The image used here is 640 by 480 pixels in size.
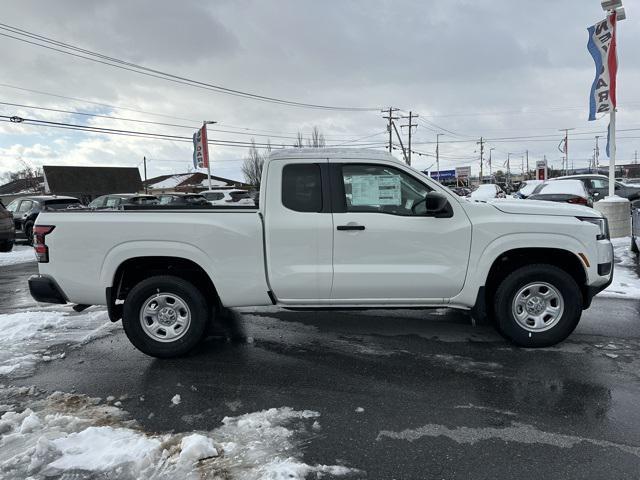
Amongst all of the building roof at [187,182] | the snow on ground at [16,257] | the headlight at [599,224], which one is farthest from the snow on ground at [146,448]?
the building roof at [187,182]

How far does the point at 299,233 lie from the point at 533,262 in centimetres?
234

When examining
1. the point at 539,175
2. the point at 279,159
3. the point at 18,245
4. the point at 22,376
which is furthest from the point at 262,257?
the point at 539,175

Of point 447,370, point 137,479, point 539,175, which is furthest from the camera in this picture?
point 539,175

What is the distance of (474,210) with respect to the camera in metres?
4.57

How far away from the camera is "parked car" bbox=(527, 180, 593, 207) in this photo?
42.3 feet

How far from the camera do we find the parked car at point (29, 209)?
16.5 meters

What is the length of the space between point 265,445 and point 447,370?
1.95 metres

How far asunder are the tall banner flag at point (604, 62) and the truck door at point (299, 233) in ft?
33.1

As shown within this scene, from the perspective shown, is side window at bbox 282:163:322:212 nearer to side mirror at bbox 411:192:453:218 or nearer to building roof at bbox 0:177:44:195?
side mirror at bbox 411:192:453:218

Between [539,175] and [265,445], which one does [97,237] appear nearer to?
[265,445]

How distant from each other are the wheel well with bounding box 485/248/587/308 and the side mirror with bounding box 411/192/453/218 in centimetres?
73

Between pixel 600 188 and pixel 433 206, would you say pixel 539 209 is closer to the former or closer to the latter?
pixel 433 206

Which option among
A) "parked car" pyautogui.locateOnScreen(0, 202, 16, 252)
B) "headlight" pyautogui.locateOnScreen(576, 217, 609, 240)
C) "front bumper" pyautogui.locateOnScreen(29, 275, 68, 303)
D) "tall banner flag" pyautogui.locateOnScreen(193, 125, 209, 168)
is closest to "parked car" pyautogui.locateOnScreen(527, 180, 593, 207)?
"headlight" pyautogui.locateOnScreen(576, 217, 609, 240)

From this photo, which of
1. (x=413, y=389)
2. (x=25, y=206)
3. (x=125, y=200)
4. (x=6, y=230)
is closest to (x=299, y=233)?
(x=413, y=389)
